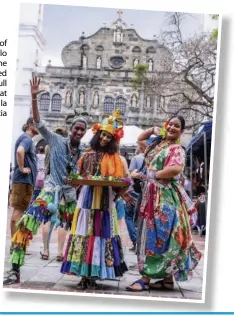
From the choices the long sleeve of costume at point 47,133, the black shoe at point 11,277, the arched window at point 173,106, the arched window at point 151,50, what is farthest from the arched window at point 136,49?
the black shoe at point 11,277

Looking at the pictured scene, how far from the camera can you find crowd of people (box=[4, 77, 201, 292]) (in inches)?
134

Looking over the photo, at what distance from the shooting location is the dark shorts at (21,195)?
351cm

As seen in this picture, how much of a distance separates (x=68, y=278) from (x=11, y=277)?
0.42 metres

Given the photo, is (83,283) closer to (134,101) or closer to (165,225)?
(165,225)

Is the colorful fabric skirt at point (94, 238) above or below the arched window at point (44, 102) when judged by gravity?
below

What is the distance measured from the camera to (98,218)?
3381 millimetres

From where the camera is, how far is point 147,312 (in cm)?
350

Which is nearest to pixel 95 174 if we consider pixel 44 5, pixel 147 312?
pixel 147 312

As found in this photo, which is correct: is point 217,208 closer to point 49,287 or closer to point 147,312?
point 147,312

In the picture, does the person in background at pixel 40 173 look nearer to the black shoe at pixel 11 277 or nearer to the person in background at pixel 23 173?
the person in background at pixel 23 173

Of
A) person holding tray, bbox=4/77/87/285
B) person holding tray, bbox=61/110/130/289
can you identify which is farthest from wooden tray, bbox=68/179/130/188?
person holding tray, bbox=4/77/87/285

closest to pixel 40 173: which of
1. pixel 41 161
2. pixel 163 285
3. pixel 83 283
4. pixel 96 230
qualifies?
pixel 41 161

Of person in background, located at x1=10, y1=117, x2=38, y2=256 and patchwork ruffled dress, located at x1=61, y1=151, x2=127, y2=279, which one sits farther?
person in background, located at x1=10, y1=117, x2=38, y2=256

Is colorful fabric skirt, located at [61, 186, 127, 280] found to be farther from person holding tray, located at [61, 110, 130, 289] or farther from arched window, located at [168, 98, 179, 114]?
arched window, located at [168, 98, 179, 114]
